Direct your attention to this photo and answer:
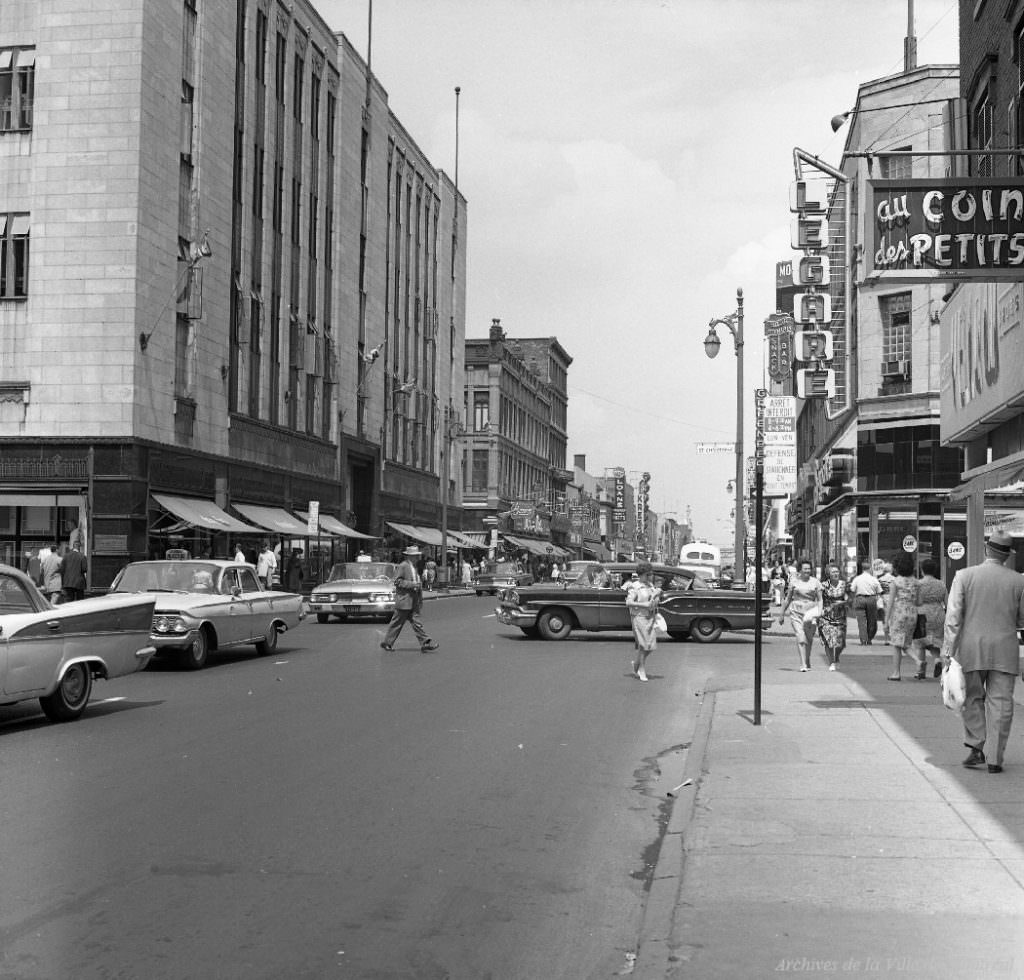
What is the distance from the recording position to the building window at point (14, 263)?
33.9 meters

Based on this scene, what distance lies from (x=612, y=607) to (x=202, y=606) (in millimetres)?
9474

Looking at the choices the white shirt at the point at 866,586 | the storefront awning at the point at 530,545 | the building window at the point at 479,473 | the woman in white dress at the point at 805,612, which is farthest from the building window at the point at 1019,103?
the building window at the point at 479,473

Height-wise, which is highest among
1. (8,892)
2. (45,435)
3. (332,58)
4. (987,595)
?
(332,58)

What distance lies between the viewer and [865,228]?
14148 millimetres

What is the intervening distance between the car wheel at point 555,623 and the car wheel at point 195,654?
341 inches

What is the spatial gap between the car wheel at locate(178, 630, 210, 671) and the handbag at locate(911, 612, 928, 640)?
980 cm

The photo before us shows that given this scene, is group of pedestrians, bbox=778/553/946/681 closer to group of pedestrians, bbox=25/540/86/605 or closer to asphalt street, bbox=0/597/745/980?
asphalt street, bbox=0/597/745/980

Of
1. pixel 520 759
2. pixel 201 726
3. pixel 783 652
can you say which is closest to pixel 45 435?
pixel 783 652

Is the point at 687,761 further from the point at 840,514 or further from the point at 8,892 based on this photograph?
the point at 840,514

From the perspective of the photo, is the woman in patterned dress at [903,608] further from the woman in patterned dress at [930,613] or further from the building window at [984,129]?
the building window at [984,129]

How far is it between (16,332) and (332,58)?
74.5 feet

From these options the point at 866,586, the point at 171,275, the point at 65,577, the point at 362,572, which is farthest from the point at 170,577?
the point at 171,275

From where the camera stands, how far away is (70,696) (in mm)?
12273

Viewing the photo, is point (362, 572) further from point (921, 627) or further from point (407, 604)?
point (921, 627)
